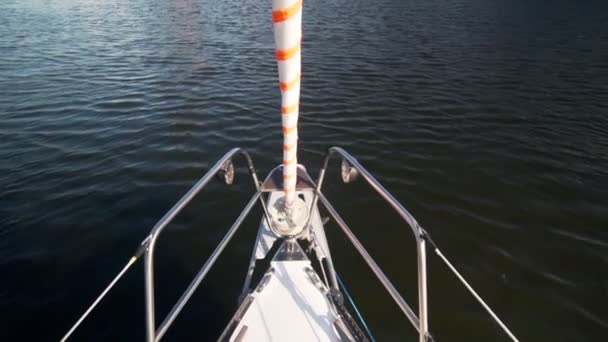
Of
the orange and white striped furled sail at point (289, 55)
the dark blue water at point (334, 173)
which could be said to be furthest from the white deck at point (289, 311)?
the dark blue water at point (334, 173)

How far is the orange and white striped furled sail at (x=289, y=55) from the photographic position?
169 centimetres

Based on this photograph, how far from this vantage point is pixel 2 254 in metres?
4.27

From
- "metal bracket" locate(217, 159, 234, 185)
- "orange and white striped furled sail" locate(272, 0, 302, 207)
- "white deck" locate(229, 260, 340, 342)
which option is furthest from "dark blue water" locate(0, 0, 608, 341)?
"orange and white striped furled sail" locate(272, 0, 302, 207)

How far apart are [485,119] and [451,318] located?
21.0 feet

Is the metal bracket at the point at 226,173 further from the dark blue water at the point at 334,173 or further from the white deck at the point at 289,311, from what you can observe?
the dark blue water at the point at 334,173

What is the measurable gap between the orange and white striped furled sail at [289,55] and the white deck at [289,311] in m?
1.24

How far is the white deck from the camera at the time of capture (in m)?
2.34

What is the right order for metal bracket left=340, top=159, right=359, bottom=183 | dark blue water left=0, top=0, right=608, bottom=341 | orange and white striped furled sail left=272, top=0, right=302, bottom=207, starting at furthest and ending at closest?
dark blue water left=0, top=0, right=608, bottom=341, metal bracket left=340, top=159, right=359, bottom=183, orange and white striped furled sail left=272, top=0, right=302, bottom=207

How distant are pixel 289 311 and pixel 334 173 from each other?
393 cm

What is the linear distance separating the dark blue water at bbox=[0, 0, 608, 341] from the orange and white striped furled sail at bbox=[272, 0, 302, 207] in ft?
9.12

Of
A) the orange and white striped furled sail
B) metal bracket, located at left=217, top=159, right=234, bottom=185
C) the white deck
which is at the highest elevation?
the orange and white striped furled sail

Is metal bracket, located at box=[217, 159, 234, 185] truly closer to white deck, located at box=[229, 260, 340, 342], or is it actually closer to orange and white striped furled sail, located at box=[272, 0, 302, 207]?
orange and white striped furled sail, located at box=[272, 0, 302, 207]

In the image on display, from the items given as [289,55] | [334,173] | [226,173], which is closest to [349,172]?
[226,173]

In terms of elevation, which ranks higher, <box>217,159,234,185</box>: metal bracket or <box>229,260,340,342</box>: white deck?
<box>217,159,234,185</box>: metal bracket
